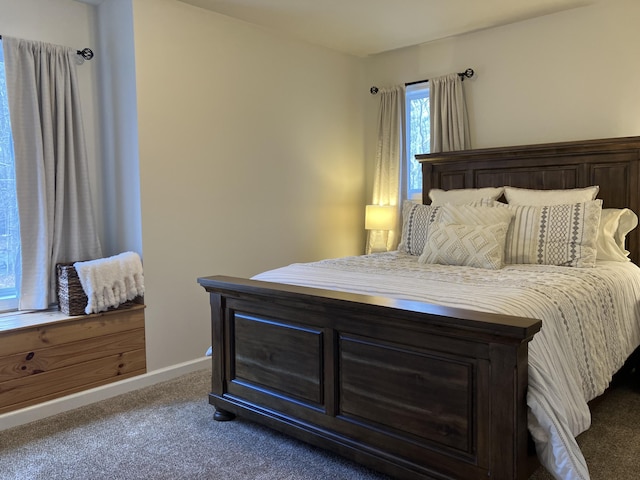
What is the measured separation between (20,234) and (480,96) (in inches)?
130

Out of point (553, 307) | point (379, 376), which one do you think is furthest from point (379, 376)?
point (553, 307)

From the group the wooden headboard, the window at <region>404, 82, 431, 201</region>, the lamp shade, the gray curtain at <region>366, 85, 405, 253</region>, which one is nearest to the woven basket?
the lamp shade

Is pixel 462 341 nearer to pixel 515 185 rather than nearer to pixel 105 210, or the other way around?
pixel 515 185

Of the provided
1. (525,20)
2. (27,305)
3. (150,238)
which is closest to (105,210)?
(150,238)

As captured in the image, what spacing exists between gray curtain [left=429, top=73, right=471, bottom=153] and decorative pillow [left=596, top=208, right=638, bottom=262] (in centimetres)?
123

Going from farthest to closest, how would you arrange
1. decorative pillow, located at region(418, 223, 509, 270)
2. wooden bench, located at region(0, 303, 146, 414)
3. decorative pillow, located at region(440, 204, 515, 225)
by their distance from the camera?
decorative pillow, located at region(440, 204, 515, 225) → decorative pillow, located at region(418, 223, 509, 270) → wooden bench, located at region(0, 303, 146, 414)

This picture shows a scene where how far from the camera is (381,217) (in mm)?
4359

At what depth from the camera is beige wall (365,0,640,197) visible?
3.37 metres

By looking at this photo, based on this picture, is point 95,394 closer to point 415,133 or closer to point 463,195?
point 463,195

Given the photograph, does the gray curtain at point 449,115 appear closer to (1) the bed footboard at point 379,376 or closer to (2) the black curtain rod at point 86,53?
(1) the bed footboard at point 379,376

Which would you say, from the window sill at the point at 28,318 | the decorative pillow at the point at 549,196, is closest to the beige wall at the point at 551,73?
the decorative pillow at the point at 549,196

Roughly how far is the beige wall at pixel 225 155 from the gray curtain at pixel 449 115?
0.83m

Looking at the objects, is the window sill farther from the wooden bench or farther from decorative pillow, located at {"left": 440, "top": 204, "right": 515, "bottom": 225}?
decorative pillow, located at {"left": 440, "top": 204, "right": 515, "bottom": 225}

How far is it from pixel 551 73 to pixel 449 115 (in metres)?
0.77
